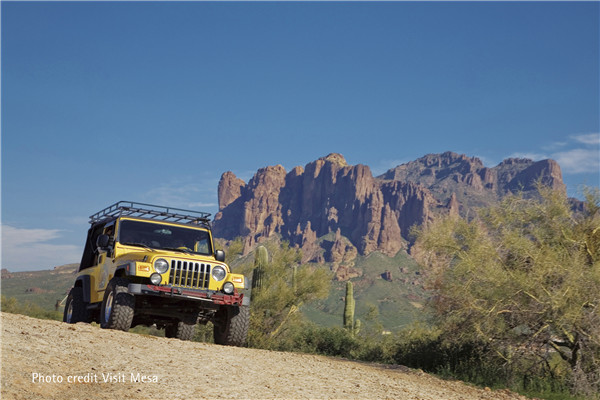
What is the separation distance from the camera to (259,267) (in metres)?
27.8

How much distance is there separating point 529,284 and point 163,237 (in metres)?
7.75

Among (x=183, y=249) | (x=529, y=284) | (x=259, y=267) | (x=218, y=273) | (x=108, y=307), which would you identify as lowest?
(x=108, y=307)

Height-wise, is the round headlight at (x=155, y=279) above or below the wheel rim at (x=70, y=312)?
above

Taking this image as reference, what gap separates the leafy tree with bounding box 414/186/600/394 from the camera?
12602 millimetres

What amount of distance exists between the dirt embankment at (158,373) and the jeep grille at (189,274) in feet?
3.73

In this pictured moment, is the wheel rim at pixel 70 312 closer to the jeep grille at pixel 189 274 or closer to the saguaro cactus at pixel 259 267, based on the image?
the jeep grille at pixel 189 274

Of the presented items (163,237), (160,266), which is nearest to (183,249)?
(163,237)

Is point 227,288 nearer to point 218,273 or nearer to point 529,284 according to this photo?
point 218,273

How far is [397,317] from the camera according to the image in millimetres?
100312

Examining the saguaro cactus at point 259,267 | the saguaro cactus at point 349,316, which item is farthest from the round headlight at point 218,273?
the saguaro cactus at point 349,316

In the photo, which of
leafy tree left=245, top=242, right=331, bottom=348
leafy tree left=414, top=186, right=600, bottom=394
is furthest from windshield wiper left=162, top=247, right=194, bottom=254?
leafy tree left=245, top=242, right=331, bottom=348

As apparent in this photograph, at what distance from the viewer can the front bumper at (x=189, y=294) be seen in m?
11.0

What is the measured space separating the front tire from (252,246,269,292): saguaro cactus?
15.5 metres

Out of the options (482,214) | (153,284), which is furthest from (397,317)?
(153,284)
